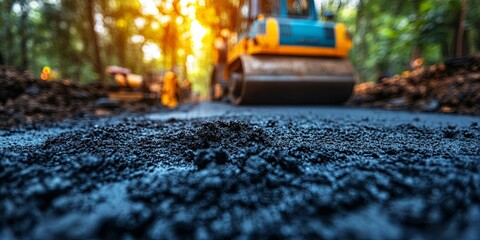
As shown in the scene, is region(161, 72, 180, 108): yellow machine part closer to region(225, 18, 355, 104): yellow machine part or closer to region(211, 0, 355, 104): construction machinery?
region(211, 0, 355, 104): construction machinery

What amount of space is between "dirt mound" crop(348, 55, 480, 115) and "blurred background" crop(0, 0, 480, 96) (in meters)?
1.29

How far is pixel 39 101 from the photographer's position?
487 cm

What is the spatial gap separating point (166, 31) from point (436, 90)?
16320 millimetres

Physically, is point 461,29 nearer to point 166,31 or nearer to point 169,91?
point 169,91

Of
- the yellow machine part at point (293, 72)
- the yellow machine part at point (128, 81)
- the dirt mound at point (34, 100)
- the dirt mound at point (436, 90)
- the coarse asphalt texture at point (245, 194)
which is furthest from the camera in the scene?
the yellow machine part at point (128, 81)

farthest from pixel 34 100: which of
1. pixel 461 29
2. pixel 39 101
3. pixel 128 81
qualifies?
pixel 461 29

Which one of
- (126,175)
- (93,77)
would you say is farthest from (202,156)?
(93,77)

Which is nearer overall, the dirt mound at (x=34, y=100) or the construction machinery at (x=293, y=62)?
the dirt mound at (x=34, y=100)

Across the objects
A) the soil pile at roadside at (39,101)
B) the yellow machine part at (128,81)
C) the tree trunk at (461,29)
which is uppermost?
the tree trunk at (461,29)

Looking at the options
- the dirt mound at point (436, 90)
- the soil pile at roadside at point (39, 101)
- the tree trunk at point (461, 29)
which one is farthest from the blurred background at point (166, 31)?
the soil pile at roadside at point (39, 101)

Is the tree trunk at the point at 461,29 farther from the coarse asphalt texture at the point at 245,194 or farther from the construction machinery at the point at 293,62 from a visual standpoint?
the coarse asphalt texture at the point at 245,194

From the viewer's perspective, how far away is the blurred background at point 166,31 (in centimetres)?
643

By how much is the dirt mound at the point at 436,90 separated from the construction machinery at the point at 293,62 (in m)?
1.06

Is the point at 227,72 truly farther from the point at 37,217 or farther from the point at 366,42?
the point at 366,42
